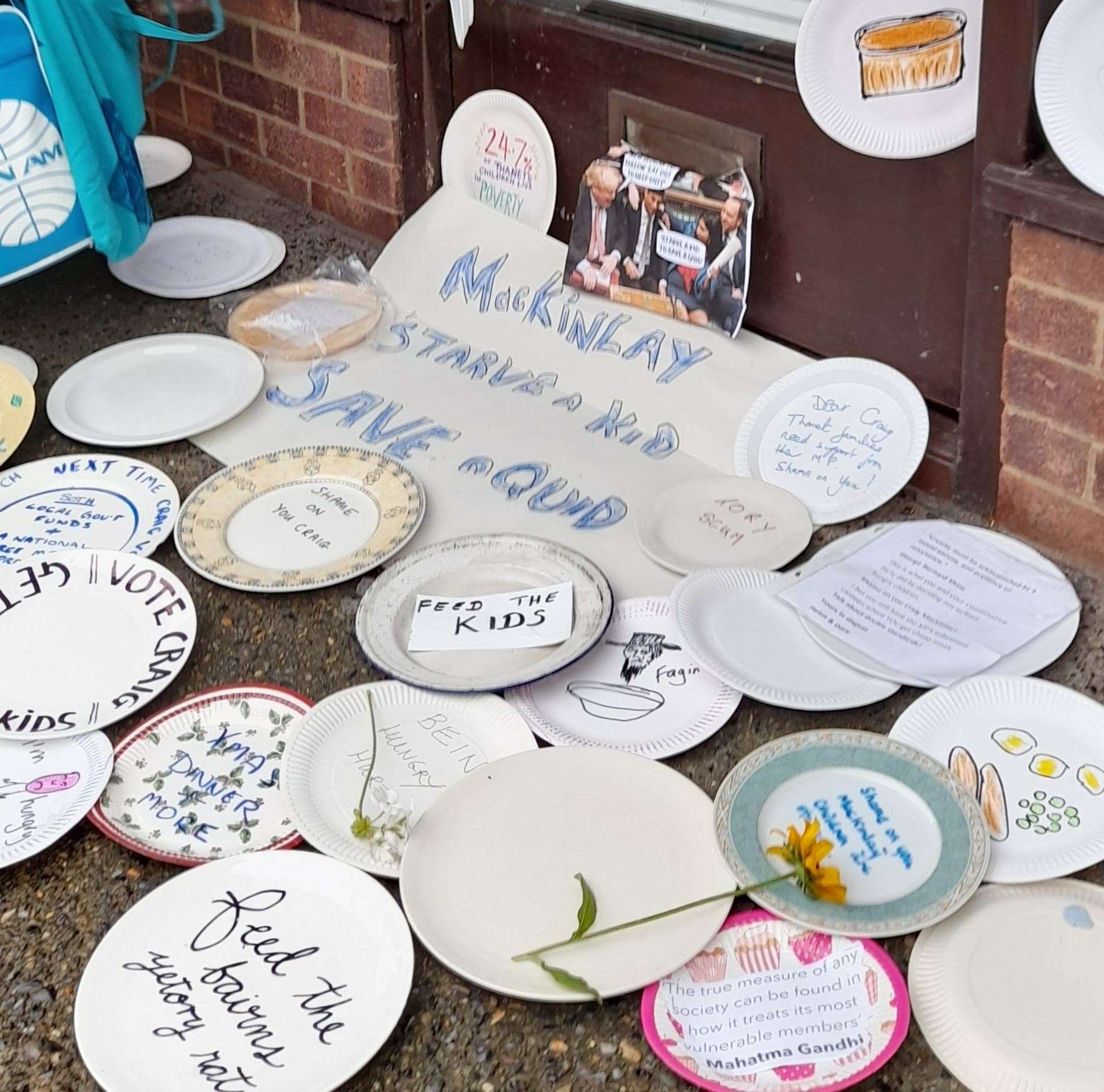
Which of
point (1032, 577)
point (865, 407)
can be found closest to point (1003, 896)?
point (1032, 577)

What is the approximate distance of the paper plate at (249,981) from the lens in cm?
112

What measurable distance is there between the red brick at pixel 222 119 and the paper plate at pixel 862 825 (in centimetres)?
181

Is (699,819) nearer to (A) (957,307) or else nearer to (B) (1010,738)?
(B) (1010,738)

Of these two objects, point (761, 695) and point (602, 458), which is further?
point (602, 458)

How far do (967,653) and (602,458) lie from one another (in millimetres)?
619

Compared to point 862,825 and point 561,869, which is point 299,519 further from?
point 862,825

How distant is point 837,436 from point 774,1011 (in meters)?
0.85

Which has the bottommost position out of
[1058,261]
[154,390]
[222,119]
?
[154,390]

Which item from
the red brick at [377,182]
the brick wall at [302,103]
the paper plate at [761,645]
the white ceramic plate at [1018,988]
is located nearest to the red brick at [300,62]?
the brick wall at [302,103]

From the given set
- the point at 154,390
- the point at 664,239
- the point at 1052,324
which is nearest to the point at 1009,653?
the point at 1052,324

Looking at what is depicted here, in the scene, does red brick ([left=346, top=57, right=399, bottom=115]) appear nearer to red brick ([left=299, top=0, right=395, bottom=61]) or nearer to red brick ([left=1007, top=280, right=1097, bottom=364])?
red brick ([left=299, top=0, right=395, bottom=61])

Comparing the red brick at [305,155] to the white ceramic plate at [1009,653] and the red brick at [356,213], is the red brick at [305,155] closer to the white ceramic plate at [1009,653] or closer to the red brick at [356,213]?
the red brick at [356,213]

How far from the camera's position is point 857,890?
4.00 ft

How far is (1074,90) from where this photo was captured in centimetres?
138
